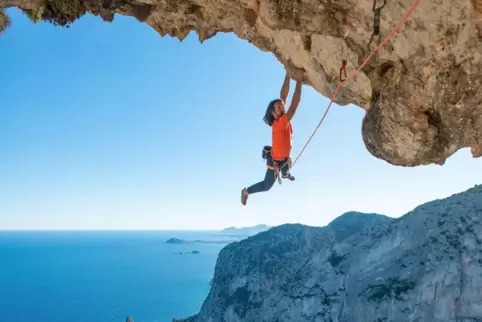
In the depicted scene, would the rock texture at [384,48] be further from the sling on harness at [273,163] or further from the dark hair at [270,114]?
the sling on harness at [273,163]

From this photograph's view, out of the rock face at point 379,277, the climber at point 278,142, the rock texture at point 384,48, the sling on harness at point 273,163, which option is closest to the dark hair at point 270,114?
the climber at point 278,142

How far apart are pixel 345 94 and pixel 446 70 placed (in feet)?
9.68

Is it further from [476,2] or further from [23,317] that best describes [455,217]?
[23,317]

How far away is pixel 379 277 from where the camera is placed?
40.8m

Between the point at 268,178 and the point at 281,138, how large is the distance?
5.07ft

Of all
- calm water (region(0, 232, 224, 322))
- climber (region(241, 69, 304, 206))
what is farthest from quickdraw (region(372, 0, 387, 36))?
calm water (region(0, 232, 224, 322))

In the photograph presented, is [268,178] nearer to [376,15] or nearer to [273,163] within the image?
[273,163]

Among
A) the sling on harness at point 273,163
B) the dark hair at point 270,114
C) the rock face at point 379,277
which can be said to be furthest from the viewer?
the rock face at point 379,277

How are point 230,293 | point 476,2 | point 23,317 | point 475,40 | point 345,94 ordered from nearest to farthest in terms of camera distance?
point 476,2 → point 475,40 → point 345,94 → point 230,293 → point 23,317

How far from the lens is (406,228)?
139 feet

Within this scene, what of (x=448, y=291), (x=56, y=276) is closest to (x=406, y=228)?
(x=448, y=291)

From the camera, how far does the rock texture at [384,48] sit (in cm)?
623

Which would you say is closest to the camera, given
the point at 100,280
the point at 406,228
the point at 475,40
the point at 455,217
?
the point at 475,40

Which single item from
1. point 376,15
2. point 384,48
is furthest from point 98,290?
point 376,15
